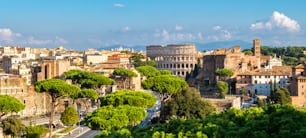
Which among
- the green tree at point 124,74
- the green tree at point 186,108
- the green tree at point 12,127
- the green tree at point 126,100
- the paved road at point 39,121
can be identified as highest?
the green tree at point 124,74

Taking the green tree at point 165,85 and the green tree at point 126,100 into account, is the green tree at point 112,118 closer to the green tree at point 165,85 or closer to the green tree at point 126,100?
the green tree at point 126,100

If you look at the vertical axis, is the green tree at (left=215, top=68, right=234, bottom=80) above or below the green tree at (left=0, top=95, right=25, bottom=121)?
above

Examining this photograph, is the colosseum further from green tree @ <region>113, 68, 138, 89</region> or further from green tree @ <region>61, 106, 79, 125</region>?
green tree @ <region>61, 106, 79, 125</region>

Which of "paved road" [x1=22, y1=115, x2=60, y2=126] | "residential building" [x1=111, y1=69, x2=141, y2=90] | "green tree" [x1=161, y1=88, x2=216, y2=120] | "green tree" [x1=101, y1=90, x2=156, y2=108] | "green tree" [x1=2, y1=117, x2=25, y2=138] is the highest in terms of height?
"residential building" [x1=111, y1=69, x2=141, y2=90]

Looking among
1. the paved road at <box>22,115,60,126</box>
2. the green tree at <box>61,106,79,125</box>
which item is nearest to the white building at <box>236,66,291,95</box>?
the paved road at <box>22,115,60,126</box>

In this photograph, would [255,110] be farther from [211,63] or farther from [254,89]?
[211,63]

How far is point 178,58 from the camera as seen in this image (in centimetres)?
8781

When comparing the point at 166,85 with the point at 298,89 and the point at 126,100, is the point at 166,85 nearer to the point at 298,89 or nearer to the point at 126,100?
the point at 126,100

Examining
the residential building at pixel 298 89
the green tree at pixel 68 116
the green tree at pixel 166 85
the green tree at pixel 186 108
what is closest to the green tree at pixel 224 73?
the residential building at pixel 298 89

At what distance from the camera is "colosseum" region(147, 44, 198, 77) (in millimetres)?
85812

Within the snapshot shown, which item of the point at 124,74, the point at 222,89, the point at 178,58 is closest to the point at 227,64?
the point at 222,89

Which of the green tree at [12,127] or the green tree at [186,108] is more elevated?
the green tree at [186,108]

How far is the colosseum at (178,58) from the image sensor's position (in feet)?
282

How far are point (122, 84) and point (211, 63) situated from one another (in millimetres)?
20469
